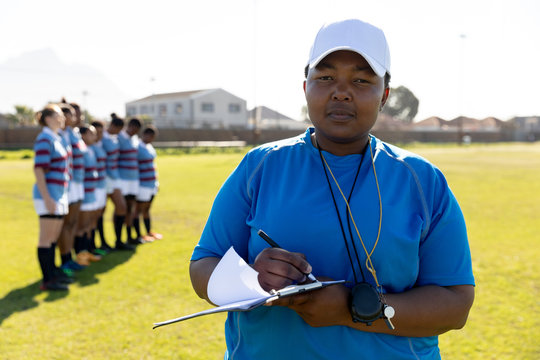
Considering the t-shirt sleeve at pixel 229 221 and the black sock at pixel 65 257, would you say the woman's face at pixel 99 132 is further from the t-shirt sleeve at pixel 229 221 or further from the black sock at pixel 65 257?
the t-shirt sleeve at pixel 229 221

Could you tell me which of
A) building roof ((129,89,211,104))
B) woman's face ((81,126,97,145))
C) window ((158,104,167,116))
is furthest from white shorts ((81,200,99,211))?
window ((158,104,167,116))

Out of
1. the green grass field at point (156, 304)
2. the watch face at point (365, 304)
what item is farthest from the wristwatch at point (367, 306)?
the green grass field at point (156, 304)

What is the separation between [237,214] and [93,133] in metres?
5.35

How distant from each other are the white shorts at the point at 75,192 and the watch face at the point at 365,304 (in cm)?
490

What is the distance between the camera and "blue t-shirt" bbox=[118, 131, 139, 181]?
6797 millimetres

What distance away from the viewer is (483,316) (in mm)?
4184

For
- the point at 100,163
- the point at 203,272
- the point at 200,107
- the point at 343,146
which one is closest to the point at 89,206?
the point at 100,163

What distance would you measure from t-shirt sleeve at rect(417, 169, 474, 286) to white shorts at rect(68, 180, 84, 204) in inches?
194

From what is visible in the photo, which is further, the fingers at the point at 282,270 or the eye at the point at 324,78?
the eye at the point at 324,78

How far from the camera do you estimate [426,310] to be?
4.02ft

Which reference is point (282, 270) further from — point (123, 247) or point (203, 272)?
point (123, 247)

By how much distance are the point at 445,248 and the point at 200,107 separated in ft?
188

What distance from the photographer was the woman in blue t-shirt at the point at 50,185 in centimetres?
462

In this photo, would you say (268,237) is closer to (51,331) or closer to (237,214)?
(237,214)
